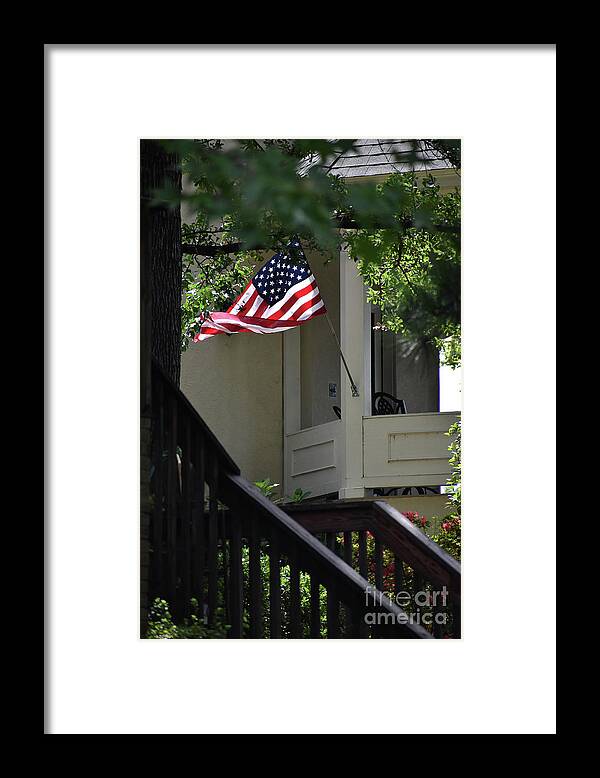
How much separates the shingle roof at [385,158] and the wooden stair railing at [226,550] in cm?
127

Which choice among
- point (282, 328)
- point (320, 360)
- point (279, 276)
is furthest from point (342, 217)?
point (320, 360)

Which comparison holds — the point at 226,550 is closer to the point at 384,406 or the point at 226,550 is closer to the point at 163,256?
the point at 163,256

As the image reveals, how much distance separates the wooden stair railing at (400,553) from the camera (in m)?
4.50

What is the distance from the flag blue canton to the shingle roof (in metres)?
0.48

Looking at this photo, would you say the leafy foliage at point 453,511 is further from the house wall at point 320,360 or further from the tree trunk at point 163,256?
the house wall at point 320,360

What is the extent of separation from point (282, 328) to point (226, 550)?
1.73 m

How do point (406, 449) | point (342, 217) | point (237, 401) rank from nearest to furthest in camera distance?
point (342, 217), point (406, 449), point (237, 401)

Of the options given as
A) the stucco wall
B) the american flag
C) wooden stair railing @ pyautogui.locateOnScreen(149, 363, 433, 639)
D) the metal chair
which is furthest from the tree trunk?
the stucco wall

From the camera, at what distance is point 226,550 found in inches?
188
